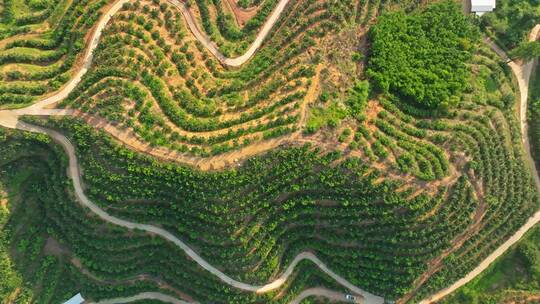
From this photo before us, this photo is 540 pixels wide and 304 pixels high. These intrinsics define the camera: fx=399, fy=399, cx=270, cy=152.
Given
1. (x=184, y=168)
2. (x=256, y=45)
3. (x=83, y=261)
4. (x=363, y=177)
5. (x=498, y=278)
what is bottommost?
(x=498, y=278)

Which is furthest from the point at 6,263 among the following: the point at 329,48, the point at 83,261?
the point at 329,48

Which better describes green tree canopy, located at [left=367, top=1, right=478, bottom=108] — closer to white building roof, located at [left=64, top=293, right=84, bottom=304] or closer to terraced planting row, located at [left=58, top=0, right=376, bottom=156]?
terraced planting row, located at [left=58, top=0, right=376, bottom=156]

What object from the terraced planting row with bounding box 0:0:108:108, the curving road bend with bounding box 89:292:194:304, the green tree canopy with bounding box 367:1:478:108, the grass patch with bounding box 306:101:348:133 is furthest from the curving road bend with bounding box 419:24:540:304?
the terraced planting row with bounding box 0:0:108:108

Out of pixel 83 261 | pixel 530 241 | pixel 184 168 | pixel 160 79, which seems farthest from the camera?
pixel 530 241

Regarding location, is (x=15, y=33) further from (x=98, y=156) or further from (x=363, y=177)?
(x=363, y=177)

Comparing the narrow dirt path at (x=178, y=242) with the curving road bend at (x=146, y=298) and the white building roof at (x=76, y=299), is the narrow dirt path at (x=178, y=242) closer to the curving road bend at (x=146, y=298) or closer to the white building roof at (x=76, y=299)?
the curving road bend at (x=146, y=298)

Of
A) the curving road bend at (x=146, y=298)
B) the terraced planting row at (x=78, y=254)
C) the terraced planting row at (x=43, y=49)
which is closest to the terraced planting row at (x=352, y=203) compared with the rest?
the terraced planting row at (x=78, y=254)

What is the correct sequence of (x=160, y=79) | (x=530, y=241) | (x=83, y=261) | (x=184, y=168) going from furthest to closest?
(x=530, y=241)
(x=83, y=261)
(x=160, y=79)
(x=184, y=168)
